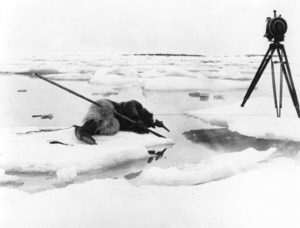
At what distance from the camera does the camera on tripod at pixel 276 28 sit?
1.90 meters

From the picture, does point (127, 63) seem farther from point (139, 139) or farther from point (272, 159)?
point (272, 159)

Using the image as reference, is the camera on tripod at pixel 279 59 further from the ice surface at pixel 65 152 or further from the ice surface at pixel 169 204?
the ice surface at pixel 65 152

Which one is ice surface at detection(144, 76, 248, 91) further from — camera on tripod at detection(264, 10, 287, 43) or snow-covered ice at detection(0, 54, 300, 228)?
camera on tripod at detection(264, 10, 287, 43)

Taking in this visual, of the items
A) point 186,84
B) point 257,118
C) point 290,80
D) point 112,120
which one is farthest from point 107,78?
point 290,80

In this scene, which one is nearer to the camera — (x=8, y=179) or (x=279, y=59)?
(x=8, y=179)

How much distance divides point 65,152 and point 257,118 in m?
0.93

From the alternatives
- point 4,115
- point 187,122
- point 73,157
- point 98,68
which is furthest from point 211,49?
point 4,115

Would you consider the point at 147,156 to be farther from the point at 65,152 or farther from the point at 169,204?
the point at 65,152

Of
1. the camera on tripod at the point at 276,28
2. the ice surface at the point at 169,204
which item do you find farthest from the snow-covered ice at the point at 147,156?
the camera on tripod at the point at 276,28

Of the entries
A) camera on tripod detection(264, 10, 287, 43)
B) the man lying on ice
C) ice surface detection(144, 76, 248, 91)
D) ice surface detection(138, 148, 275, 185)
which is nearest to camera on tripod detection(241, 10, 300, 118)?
camera on tripod detection(264, 10, 287, 43)

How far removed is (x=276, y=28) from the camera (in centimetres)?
191

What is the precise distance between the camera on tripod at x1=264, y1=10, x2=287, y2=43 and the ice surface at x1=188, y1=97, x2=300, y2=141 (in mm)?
310

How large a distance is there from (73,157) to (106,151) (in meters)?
0.14

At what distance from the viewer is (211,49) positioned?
1.94 metres
